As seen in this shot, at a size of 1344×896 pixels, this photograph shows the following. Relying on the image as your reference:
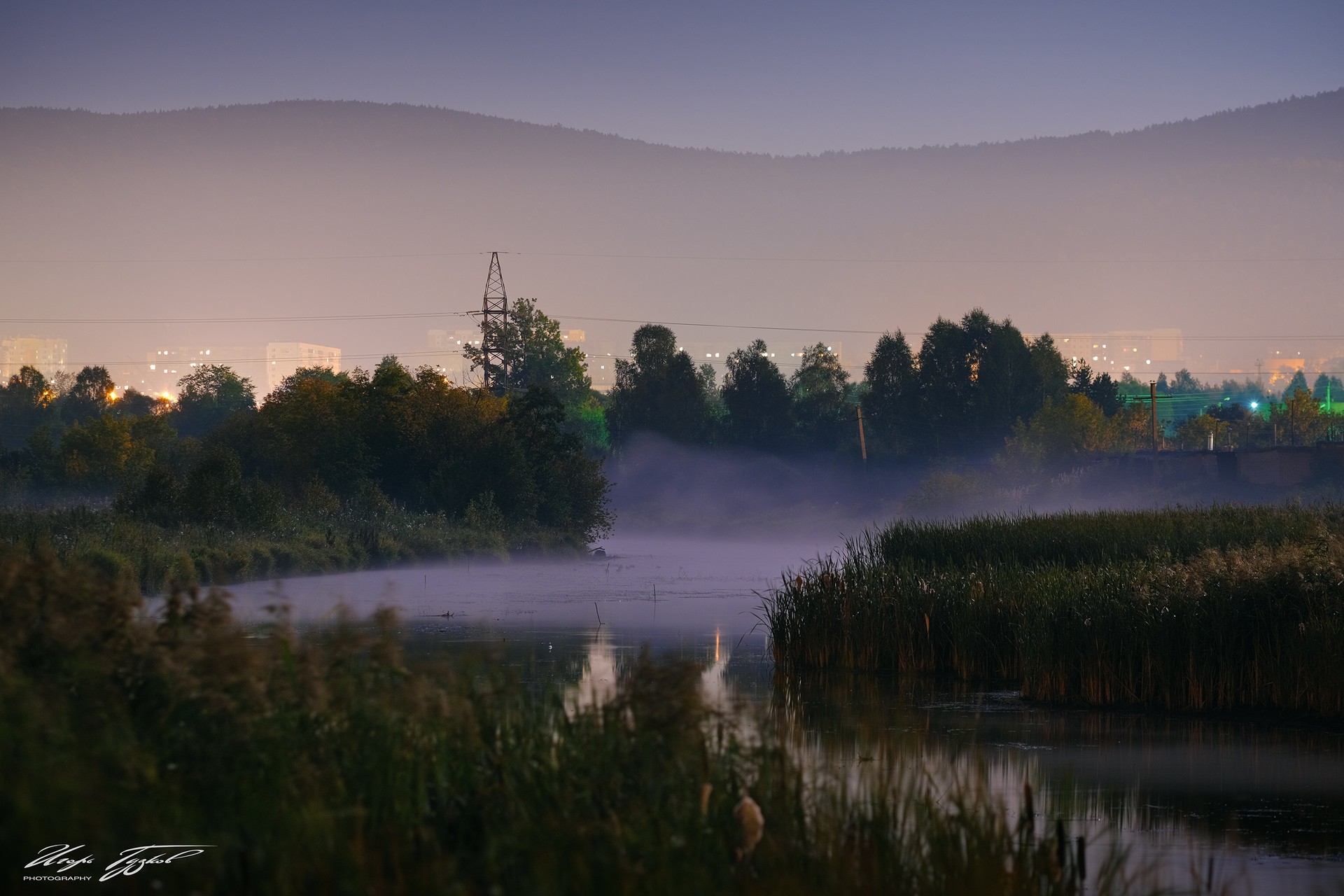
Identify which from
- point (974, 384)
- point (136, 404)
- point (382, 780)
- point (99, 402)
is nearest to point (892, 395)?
point (974, 384)

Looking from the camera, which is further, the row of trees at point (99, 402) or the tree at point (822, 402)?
the row of trees at point (99, 402)

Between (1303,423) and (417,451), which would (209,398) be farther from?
(1303,423)

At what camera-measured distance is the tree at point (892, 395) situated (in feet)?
→ 336

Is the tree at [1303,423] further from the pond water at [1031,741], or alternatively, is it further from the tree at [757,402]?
the pond water at [1031,741]

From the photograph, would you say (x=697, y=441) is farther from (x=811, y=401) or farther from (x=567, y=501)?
(x=567, y=501)

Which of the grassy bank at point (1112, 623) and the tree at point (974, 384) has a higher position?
the tree at point (974, 384)

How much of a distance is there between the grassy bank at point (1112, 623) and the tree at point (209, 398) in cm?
10556

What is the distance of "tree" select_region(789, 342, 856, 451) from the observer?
4301 inches

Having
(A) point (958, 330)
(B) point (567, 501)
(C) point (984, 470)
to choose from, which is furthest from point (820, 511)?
(B) point (567, 501)

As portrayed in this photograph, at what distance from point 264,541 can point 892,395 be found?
7258cm
